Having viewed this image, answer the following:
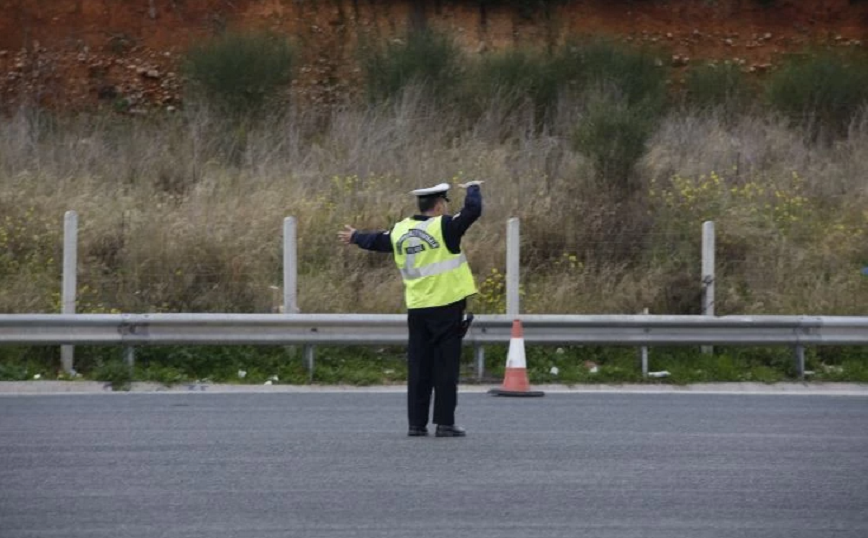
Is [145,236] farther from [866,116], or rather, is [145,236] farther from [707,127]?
[866,116]

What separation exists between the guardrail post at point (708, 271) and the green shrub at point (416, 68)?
456 inches

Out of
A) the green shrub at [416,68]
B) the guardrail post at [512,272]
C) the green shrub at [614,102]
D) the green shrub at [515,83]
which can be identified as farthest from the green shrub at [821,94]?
the guardrail post at [512,272]

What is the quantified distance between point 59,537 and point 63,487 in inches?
45.5

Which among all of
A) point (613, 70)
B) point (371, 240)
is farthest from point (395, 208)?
point (613, 70)

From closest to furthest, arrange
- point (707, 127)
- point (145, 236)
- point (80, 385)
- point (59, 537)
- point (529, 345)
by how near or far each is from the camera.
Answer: point (59, 537) → point (80, 385) → point (529, 345) → point (145, 236) → point (707, 127)

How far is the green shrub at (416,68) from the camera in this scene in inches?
1044

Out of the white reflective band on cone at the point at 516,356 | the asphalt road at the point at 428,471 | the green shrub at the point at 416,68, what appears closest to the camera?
the asphalt road at the point at 428,471

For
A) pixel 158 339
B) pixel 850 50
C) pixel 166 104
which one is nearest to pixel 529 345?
pixel 158 339

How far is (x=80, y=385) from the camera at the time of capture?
13.3m

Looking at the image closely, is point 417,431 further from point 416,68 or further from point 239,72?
point 416,68

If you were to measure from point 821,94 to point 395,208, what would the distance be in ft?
37.3

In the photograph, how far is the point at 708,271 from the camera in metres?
15.2

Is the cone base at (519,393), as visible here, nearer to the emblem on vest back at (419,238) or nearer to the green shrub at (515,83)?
the emblem on vest back at (419,238)

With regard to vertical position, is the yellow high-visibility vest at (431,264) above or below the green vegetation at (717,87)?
below
